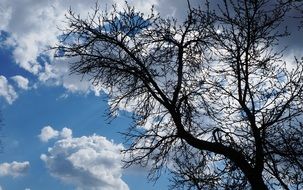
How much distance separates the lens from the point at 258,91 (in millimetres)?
10617

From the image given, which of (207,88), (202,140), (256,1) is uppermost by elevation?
(256,1)

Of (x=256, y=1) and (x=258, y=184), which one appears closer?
(x=258, y=184)

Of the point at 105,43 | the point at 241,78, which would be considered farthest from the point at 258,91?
the point at 105,43

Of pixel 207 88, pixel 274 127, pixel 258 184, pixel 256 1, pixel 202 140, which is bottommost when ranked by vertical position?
pixel 258 184

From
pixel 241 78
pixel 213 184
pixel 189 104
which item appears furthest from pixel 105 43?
pixel 213 184

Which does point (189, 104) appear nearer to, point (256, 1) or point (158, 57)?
point (158, 57)

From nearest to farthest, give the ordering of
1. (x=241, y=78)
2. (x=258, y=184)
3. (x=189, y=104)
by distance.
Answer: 1. (x=258, y=184)
2. (x=241, y=78)
3. (x=189, y=104)

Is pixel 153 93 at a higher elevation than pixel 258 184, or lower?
higher

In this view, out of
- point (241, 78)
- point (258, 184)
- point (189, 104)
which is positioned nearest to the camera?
point (258, 184)

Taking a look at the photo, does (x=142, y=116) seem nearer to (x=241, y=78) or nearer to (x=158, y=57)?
(x=158, y=57)

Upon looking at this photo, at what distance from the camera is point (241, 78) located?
10219mm

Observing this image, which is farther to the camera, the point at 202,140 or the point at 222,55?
the point at 222,55

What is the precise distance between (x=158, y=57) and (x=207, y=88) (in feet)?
4.15

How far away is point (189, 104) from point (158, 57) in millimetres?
1217
